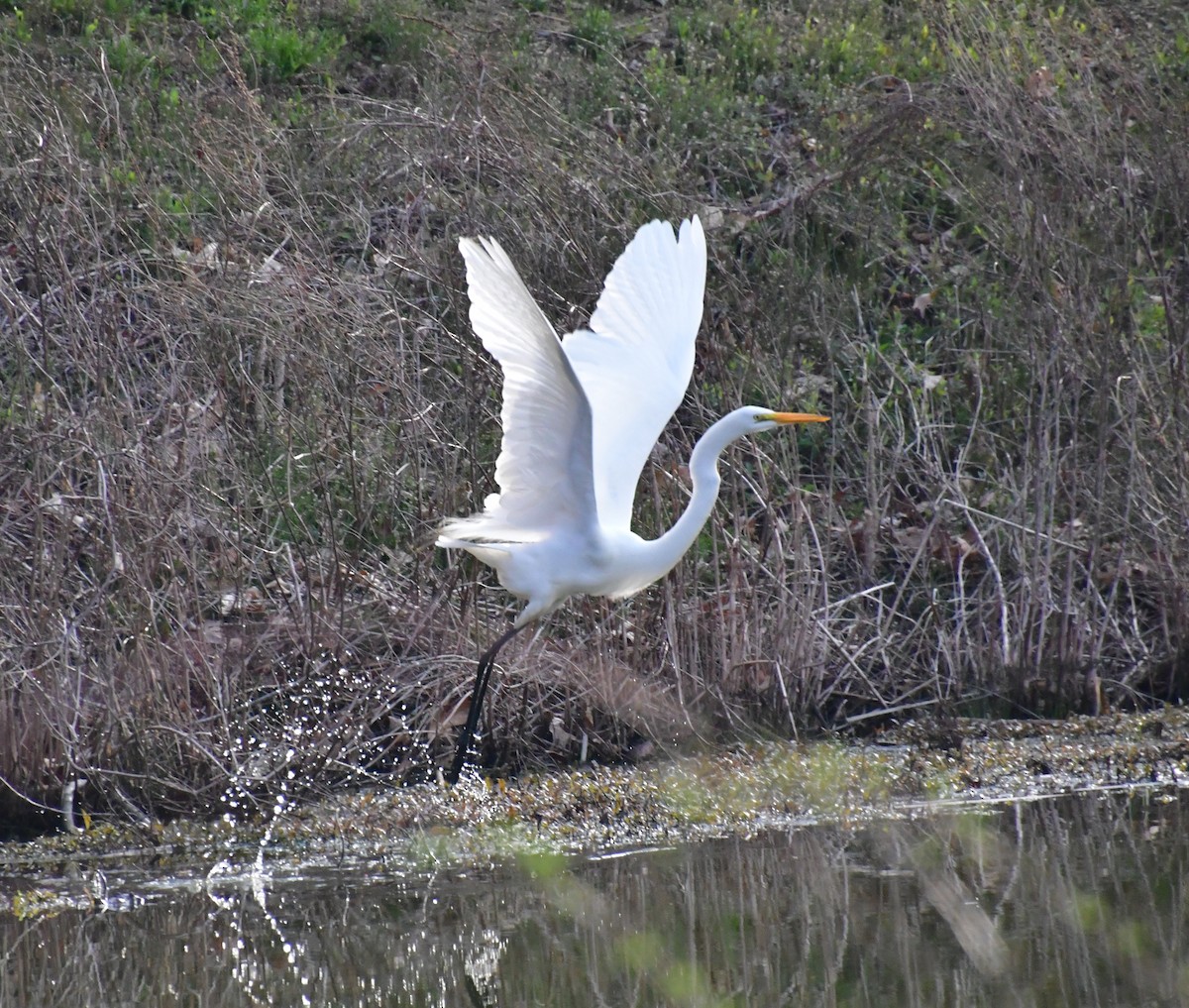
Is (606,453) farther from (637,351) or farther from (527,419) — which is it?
(527,419)

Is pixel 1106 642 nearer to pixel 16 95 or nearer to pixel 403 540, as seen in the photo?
pixel 403 540

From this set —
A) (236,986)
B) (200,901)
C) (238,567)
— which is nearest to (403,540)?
(238,567)

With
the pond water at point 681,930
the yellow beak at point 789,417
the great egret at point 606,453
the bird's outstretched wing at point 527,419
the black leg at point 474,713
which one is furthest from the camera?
the black leg at point 474,713

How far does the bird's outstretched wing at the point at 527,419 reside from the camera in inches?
161

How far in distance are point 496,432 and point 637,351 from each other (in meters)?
1.13

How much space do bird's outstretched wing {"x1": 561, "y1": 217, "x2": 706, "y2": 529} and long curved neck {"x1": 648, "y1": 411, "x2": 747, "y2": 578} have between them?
26 cm

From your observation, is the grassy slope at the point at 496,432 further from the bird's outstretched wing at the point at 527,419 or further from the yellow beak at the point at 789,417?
the yellow beak at the point at 789,417

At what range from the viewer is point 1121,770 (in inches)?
209

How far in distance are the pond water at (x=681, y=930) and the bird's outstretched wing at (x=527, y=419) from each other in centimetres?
107

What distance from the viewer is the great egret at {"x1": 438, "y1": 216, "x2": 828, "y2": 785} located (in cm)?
479

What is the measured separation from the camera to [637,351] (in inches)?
213

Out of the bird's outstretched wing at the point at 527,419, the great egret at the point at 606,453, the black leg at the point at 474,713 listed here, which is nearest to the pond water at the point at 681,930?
the black leg at the point at 474,713

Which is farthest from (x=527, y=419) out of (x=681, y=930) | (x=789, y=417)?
(x=681, y=930)

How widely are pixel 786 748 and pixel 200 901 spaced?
2.10m
